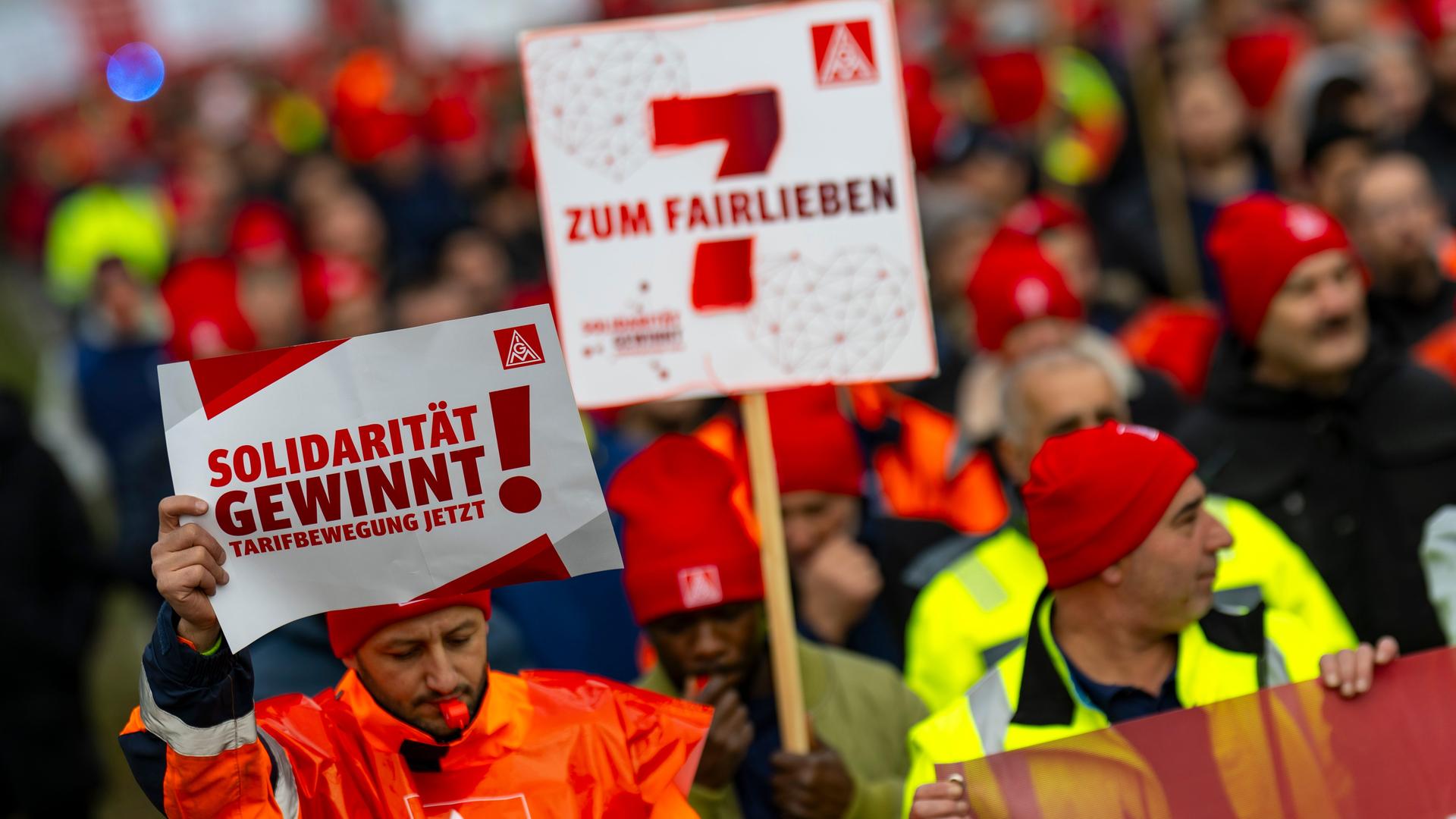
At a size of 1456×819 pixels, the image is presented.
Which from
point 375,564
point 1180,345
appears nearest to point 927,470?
point 1180,345

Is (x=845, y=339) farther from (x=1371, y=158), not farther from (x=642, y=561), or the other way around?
(x=1371, y=158)

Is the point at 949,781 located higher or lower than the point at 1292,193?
lower

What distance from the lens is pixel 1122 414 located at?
4562 millimetres

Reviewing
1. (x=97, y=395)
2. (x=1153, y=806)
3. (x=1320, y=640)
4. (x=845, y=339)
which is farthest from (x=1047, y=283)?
(x=97, y=395)

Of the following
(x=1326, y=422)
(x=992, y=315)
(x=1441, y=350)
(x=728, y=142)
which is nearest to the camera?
(x=728, y=142)

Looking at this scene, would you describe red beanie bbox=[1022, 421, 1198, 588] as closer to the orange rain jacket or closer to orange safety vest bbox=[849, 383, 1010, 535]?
the orange rain jacket

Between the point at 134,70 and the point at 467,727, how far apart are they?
21.5 m

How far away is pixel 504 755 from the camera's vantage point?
3.12m

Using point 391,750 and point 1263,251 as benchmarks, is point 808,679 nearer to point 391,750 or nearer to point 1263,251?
point 391,750

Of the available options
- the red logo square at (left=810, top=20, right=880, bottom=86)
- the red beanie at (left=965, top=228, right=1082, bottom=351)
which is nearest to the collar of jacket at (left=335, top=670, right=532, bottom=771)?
the red logo square at (left=810, top=20, right=880, bottom=86)

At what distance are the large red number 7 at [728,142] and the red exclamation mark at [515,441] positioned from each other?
1141 millimetres

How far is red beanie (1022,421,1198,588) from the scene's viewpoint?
3262mm

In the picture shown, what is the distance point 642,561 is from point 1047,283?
2399 millimetres

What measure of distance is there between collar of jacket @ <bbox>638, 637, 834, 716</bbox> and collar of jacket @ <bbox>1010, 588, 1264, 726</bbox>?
2.68ft
